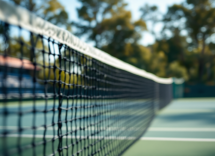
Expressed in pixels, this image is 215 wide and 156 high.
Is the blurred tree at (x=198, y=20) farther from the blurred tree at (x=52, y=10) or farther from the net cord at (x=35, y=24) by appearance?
the net cord at (x=35, y=24)

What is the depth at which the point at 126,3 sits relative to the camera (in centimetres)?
3150

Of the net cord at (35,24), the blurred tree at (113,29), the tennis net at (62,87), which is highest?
the blurred tree at (113,29)

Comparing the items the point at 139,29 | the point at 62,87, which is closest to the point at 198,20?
the point at 139,29

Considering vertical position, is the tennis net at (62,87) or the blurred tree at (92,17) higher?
the blurred tree at (92,17)

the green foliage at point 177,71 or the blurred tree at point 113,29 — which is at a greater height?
the blurred tree at point 113,29

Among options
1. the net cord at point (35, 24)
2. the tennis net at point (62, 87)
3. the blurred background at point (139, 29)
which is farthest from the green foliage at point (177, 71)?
the net cord at point (35, 24)

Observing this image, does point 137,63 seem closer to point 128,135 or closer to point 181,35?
point 181,35

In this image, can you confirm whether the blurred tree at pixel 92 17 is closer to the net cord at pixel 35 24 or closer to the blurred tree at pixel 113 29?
the blurred tree at pixel 113 29

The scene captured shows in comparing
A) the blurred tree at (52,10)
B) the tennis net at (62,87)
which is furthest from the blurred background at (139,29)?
the tennis net at (62,87)

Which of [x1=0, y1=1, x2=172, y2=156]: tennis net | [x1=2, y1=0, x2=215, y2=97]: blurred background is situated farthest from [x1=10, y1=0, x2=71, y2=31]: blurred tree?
[x1=0, y1=1, x2=172, y2=156]: tennis net

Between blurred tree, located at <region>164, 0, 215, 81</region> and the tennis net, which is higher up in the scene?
blurred tree, located at <region>164, 0, 215, 81</region>

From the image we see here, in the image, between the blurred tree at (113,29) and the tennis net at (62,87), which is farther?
the blurred tree at (113,29)

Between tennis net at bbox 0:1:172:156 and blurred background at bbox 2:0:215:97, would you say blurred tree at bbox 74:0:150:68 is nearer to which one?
blurred background at bbox 2:0:215:97

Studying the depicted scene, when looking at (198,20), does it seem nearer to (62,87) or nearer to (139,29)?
(139,29)
